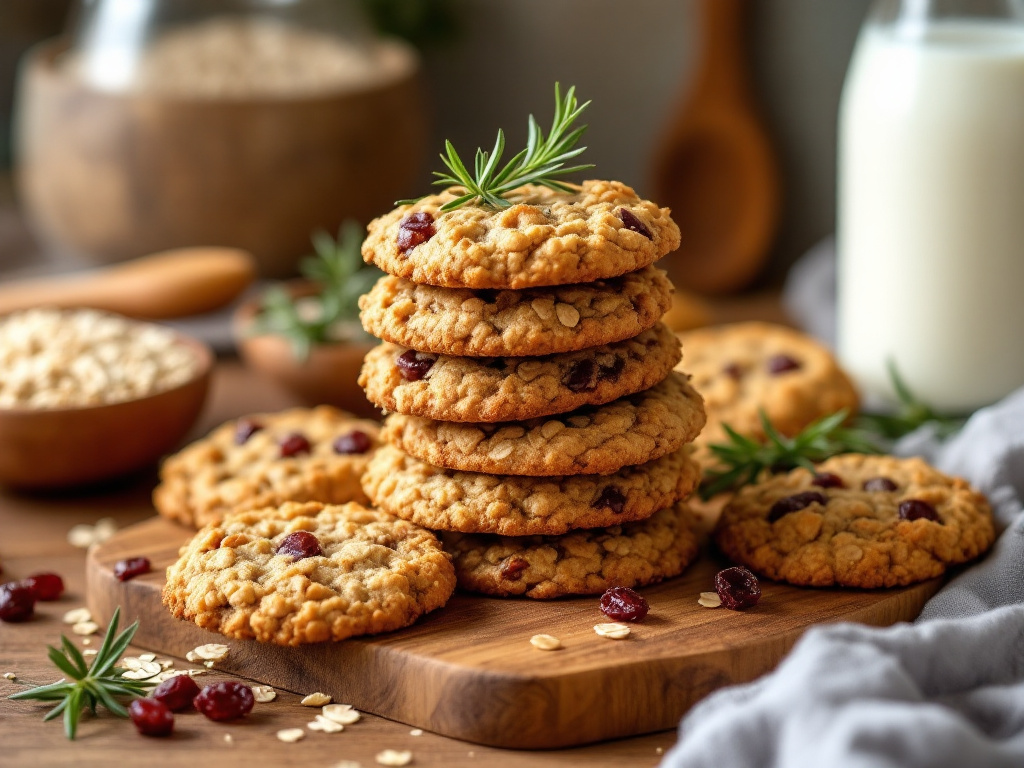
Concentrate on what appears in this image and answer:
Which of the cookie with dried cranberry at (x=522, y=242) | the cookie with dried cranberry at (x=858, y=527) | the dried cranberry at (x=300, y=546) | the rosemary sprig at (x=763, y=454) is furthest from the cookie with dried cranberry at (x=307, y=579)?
the rosemary sprig at (x=763, y=454)

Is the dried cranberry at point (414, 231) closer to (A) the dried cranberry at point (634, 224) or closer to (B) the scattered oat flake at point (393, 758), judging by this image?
(A) the dried cranberry at point (634, 224)

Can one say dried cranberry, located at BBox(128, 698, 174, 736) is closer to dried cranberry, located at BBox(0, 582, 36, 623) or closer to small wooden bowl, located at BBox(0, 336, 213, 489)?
dried cranberry, located at BBox(0, 582, 36, 623)

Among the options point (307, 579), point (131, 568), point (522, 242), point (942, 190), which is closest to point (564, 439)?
point (522, 242)

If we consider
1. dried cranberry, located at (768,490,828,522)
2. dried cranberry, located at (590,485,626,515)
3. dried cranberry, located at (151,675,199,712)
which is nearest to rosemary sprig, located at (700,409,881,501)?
dried cranberry, located at (768,490,828,522)

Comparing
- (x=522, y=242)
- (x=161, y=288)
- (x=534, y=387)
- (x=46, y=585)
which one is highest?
(x=522, y=242)

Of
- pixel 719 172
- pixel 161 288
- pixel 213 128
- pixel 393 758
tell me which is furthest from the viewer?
Answer: pixel 719 172

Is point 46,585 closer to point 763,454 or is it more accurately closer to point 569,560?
point 569,560

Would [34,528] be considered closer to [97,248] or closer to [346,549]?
[346,549]
